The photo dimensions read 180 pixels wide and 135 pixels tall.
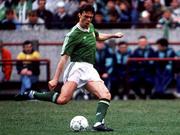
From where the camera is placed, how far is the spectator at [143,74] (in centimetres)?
2030

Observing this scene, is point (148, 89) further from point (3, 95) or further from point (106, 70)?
point (3, 95)

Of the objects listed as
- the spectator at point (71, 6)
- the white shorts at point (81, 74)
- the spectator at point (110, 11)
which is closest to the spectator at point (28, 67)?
the spectator at point (71, 6)

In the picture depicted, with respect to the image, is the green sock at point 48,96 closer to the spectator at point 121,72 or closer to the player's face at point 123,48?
the spectator at point 121,72

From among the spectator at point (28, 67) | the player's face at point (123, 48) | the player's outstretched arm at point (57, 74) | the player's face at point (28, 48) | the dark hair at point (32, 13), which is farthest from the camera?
the dark hair at point (32, 13)

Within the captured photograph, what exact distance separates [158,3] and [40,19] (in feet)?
11.5

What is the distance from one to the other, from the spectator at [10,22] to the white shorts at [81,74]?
9547 millimetres

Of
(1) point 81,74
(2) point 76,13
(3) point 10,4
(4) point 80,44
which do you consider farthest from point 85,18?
(3) point 10,4

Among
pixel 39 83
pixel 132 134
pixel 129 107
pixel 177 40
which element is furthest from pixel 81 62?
pixel 177 40

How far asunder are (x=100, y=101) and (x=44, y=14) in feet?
34.1

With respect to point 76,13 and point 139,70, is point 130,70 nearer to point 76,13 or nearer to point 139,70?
point 139,70

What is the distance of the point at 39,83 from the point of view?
2036 cm

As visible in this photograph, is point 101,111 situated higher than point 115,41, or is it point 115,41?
point 101,111

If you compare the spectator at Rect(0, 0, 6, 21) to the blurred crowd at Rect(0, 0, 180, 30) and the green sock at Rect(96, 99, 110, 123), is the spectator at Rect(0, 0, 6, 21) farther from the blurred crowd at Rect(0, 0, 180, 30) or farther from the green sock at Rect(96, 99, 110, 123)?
the green sock at Rect(96, 99, 110, 123)

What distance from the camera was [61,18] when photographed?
21828 millimetres
